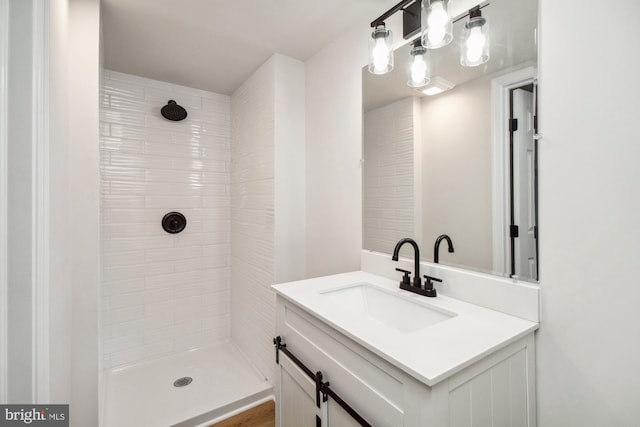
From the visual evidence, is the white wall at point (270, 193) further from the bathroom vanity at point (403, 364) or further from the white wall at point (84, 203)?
the white wall at point (84, 203)

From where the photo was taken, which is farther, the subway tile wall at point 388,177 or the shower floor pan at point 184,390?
the shower floor pan at point 184,390

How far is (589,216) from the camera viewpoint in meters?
0.83

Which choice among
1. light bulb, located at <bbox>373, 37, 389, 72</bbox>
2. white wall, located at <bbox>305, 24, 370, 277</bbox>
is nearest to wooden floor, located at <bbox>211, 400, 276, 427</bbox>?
white wall, located at <bbox>305, 24, 370, 277</bbox>

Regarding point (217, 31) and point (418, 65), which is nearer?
point (418, 65)

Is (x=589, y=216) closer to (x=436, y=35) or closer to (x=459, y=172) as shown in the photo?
(x=459, y=172)

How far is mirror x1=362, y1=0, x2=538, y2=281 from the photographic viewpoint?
98 cm

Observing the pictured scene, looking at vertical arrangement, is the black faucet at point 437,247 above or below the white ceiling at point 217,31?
below

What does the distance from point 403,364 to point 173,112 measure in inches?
96.8

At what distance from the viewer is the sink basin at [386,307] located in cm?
110

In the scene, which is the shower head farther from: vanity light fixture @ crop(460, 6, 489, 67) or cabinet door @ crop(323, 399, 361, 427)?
cabinet door @ crop(323, 399, 361, 427)

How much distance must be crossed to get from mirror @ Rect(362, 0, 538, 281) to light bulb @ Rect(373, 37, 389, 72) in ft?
0.30

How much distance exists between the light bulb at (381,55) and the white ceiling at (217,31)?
0.85 ft

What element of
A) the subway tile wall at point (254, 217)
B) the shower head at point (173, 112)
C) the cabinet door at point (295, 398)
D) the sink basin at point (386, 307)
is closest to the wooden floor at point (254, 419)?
the subway tile wall at point (254, 217)

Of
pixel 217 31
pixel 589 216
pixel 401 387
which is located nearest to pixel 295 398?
pixel 401 387
